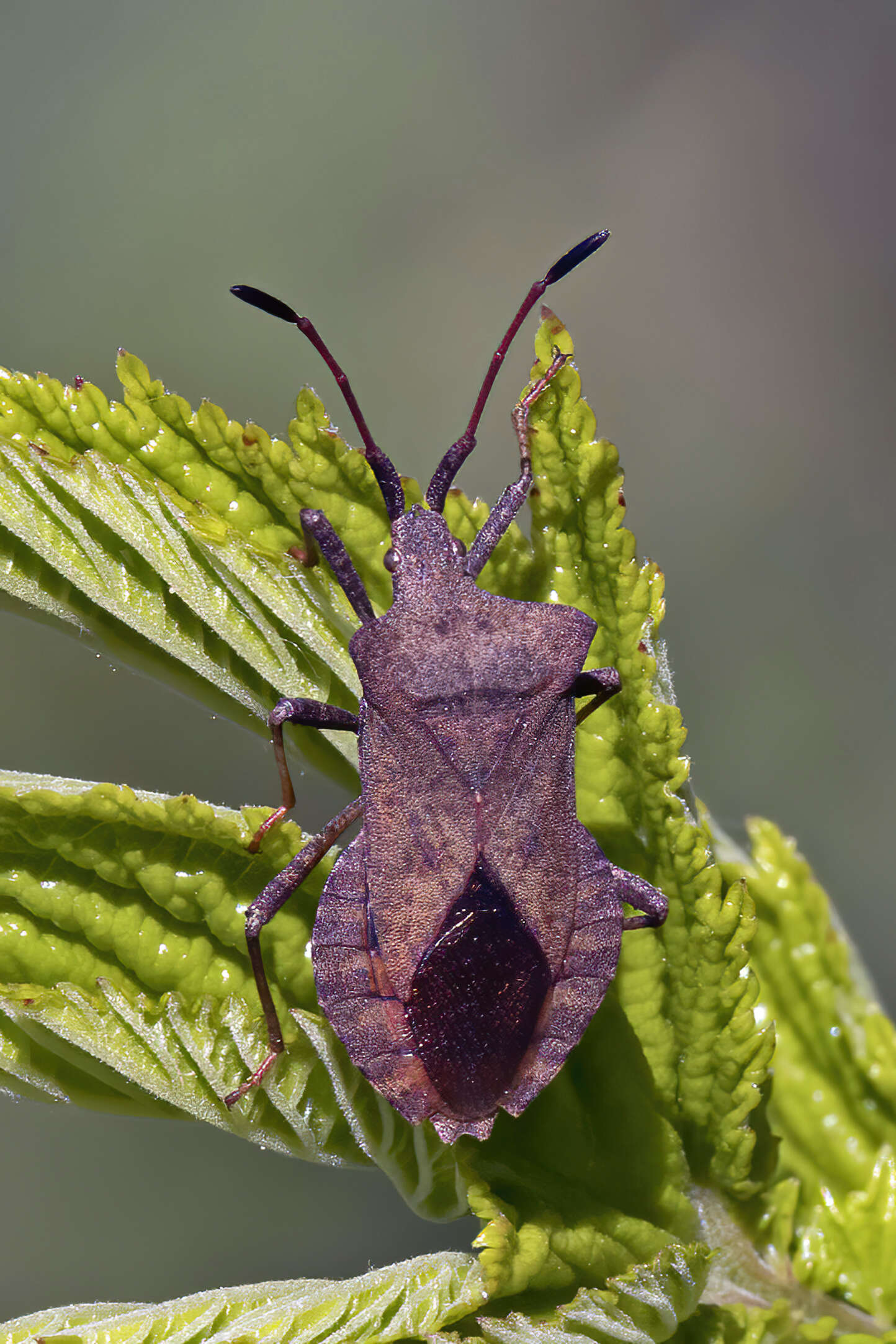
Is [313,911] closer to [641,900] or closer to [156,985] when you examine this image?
[156,985]

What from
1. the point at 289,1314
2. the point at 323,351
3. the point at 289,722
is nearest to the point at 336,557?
the point at 289,722

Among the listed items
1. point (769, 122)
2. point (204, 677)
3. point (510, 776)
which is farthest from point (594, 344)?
point (204, 677)

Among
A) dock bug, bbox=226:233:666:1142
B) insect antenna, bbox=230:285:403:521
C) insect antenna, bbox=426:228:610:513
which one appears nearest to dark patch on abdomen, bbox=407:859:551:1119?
dock bug, bbox=226:233:666:1142

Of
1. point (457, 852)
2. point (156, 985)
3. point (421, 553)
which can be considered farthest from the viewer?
point (421, 553)

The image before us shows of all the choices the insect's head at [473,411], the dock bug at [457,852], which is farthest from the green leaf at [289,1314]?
the insect's head at [473,411]

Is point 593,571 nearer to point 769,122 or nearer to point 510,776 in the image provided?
point 510,776
